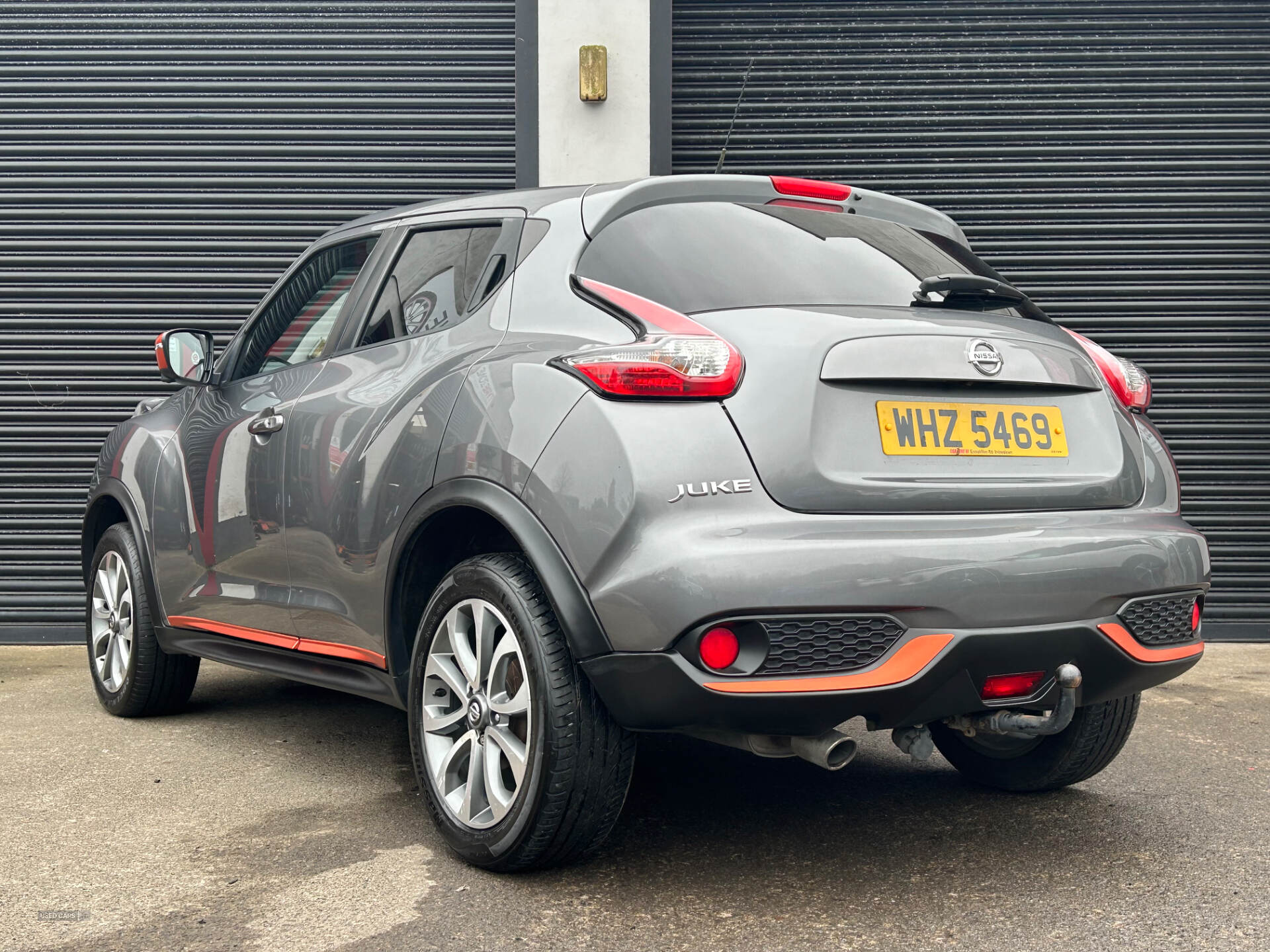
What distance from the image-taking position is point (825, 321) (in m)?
2.67

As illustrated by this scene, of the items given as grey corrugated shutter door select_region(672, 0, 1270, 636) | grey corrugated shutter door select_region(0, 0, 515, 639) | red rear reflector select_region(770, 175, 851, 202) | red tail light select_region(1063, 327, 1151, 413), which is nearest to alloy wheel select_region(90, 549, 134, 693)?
grey corrugated shutter door select_region(0, 0, 515, 639)

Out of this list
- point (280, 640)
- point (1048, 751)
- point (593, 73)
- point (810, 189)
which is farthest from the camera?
point (593, 73)

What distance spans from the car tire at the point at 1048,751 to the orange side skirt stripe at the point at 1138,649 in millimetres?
397

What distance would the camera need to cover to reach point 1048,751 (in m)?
3.42

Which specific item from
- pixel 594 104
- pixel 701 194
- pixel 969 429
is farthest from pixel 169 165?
pixel 969 429

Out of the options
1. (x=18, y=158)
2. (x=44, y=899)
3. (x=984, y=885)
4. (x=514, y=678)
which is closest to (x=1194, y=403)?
(x=984, y=885)

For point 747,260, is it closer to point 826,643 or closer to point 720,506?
point 720,506

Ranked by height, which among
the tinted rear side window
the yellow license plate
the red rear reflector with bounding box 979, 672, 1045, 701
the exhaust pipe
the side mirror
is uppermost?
the tinted rear side window

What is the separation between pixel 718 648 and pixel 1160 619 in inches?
41.2

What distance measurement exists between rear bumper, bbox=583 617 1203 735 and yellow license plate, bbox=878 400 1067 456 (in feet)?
1.31

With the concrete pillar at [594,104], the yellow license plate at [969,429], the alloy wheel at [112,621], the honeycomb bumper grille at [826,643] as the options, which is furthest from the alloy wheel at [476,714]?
the concrete pillar at [594,104]

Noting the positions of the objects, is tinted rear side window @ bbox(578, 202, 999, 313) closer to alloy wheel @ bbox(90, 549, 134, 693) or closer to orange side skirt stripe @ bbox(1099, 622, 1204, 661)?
orange side skirt stripe @ bbox(1099, 622, 1204, 661)

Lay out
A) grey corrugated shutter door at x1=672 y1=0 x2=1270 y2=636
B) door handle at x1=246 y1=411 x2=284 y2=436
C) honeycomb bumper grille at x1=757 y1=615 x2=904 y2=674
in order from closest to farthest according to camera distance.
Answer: honeycomb bumper grille at x1=757 y1=615 x2=904 y2=674
door handle at x1=246 y1=411 x2=284 y2=436
grey corrugated shutter door at x1=672 y1=0 x2=1270 y2=636

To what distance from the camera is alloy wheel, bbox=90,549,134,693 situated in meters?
4.74
